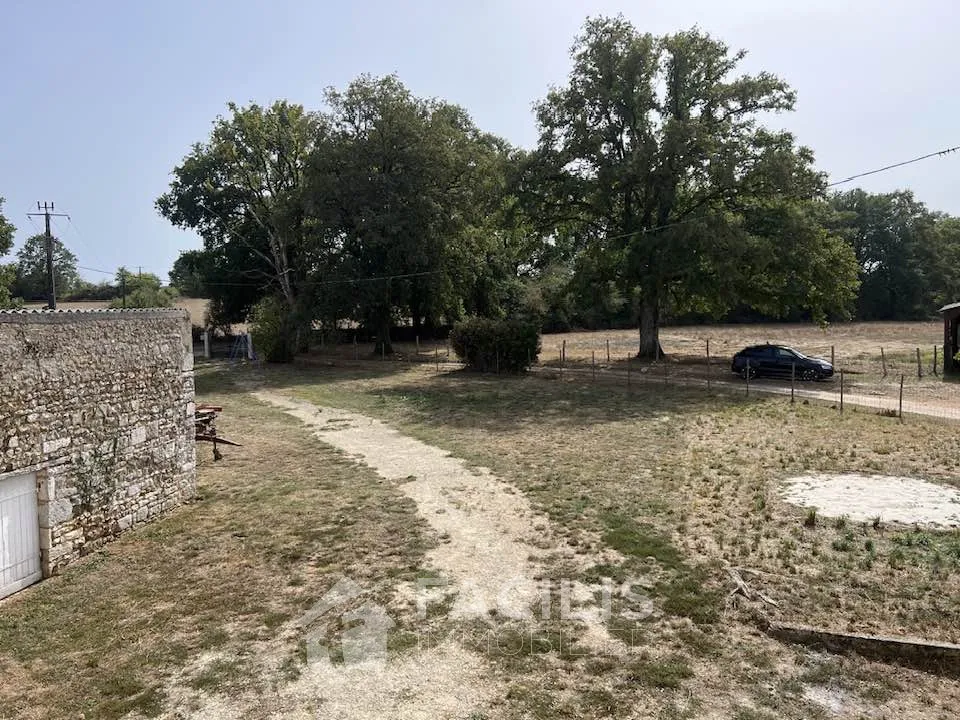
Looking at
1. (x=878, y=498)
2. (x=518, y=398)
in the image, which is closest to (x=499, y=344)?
(x=518, y=398)

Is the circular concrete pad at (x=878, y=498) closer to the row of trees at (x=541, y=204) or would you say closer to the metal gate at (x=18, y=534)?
the metal gate at (x=18, y=534)

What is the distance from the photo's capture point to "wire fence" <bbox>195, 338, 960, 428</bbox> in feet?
66.1

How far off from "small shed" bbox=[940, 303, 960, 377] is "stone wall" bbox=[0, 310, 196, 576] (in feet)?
87.1

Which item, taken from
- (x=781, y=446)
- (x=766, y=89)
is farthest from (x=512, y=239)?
(x=781, y=446)

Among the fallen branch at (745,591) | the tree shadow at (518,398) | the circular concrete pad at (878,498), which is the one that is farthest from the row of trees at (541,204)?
the fallen branch at (745,591)

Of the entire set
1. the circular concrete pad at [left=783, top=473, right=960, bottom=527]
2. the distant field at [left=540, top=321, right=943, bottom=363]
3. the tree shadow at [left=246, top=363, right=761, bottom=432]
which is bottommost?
the circular concrete pad at [left=783, top=473, right=960, bottom=527]

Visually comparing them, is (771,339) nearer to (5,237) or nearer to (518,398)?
(518,398)

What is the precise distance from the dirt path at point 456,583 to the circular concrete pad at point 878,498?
464cm

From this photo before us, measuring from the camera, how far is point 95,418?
9.81 m

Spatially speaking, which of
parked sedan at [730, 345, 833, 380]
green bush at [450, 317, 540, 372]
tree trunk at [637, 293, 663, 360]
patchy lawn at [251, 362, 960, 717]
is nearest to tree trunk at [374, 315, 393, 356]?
green bush at [450, 317, 540, 372]

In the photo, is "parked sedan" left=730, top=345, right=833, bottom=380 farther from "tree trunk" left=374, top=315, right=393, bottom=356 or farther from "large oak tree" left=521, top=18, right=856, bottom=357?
"tree trunk" left=374, top=315, right=393, bottom=356

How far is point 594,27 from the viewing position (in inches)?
1232

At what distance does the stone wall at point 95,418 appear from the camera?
28.0 feet

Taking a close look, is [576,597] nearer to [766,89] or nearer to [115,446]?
[115,446]
